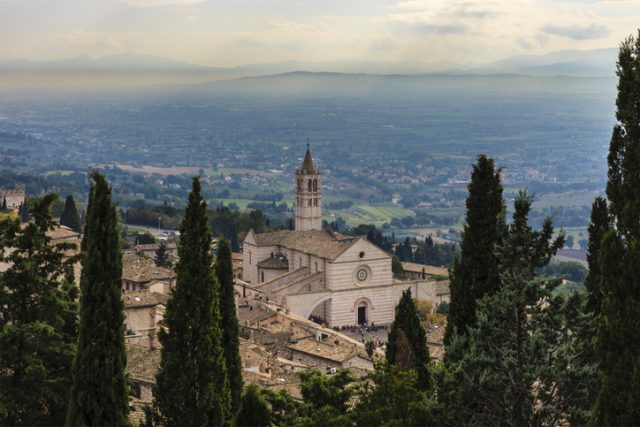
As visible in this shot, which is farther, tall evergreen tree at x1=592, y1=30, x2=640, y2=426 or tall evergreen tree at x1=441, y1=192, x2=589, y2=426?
tall evergreen tree at x1=441, y1=192, x2=589, y2=426

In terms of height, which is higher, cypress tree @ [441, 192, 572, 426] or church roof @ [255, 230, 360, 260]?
cypress tree @ [441, 192, 572, 426]

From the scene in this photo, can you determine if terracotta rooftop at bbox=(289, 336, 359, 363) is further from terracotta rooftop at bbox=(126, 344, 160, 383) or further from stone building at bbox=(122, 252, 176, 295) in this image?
stone building at bbox=(122, 252, 176, 295)

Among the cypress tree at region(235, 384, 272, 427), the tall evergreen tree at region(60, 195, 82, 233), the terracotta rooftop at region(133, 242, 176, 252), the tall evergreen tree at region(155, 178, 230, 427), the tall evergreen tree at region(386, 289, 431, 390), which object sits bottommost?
the terracotta rooftop at region(133, 242, 176, 252)

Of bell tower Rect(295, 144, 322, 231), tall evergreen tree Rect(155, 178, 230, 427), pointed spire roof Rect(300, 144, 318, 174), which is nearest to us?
tall evergreen tree Rect(155, 178, 230, 427)

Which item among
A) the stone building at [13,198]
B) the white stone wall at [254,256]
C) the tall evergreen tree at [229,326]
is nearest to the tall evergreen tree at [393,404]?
the tall evergreen tree at [229,326]

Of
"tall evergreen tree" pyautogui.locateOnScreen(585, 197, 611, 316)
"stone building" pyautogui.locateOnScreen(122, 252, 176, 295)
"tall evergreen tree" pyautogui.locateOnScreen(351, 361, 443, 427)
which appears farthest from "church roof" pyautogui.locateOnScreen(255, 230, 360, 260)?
"tall evergreen tree" pyautogui.locateOnScreen(351, 361, 443, 427)

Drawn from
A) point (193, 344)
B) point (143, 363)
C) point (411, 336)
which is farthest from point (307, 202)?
point (193, 344)

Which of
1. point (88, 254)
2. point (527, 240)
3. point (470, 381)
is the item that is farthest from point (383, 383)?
point (88, 254)
